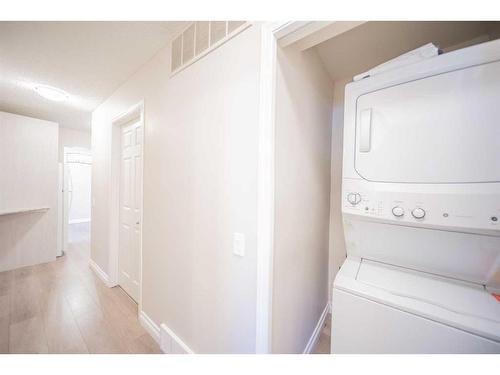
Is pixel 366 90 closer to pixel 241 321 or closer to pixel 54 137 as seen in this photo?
pixel 241 321

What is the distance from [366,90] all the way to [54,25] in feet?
6.86

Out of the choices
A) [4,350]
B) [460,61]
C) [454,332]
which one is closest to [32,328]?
[4,350]

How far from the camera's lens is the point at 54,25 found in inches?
51.9

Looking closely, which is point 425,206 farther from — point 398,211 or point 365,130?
point 365,130


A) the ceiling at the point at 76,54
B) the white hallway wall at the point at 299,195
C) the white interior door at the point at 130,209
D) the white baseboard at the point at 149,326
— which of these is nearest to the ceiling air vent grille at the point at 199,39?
the ceiling at the point at 76,54

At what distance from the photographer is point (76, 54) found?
1.64 meters

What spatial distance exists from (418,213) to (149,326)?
2.14m

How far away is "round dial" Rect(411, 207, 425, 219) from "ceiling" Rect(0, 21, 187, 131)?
5.92 ft

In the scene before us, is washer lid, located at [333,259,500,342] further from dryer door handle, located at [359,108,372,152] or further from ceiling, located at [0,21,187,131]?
ceiling, located at [0,21,187,131]

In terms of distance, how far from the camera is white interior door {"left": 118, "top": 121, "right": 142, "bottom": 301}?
6.89ft

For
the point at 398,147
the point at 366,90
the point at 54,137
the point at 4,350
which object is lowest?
the point at 4,350

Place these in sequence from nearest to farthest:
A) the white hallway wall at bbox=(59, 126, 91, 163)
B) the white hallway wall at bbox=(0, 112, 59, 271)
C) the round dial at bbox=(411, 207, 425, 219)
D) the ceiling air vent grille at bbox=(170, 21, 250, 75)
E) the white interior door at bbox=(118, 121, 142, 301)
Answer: the round dial at bbox=(411, 207, 425, 219)
the ceiling air vent grille at bbox=(170, 21, 250, 75)
the white interior door at bbox=(118, 121, 142, 301)
the white hallway wall at bbox=(0, 112, 59, 271)
the white hallway wall at bbox=(59, 126, 91, 163)

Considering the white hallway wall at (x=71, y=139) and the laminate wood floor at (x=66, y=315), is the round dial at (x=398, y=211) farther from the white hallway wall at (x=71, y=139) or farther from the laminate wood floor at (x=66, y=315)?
the white hallway wall at (x=71, y=139)

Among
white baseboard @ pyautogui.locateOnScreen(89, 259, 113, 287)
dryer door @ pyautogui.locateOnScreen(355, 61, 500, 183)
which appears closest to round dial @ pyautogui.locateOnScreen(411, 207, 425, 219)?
dryer door @ pyautogui.locateOnScreen(355, 61, 500, 183)
